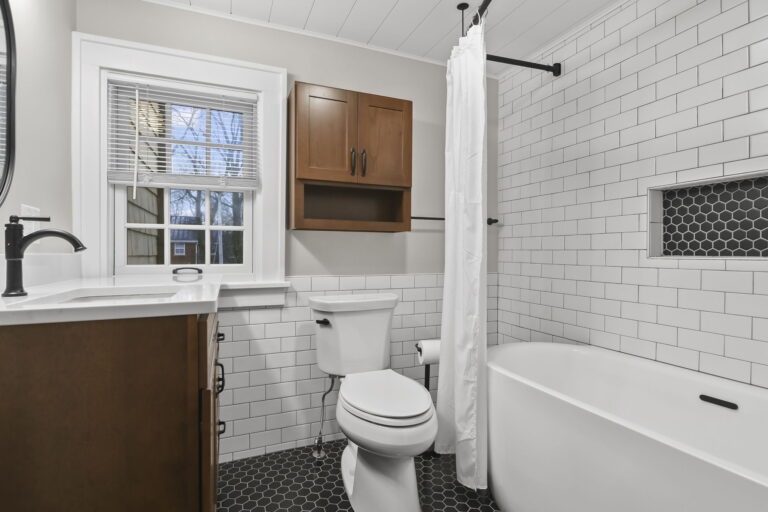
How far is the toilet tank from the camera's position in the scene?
7.00 feet

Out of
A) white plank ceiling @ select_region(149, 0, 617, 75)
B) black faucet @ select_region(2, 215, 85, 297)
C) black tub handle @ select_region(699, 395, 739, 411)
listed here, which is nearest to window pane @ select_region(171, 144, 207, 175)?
white plank ceiling @ select_region(149, 0, 617, 75)

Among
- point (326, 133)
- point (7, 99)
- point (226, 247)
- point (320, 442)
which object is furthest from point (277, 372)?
point (7, 99)

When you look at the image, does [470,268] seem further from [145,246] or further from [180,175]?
[145,246]

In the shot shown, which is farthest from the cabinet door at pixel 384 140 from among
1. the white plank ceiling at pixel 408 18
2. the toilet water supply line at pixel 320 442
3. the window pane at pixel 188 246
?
the toilet water supply line at pixel 320 442

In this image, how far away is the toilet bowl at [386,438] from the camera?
5.11ft

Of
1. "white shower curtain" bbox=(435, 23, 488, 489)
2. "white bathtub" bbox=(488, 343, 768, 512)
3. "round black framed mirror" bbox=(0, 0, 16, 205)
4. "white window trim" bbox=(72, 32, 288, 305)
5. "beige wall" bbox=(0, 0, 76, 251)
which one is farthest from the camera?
"white window trim" bbox=(72, 32, 288, 305)

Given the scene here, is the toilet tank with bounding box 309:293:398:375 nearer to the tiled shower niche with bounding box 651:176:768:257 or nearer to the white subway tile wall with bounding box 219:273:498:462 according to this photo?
the white subway tile wall with bounding box 219:273:498:462

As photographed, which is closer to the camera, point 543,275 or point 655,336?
point 655,336

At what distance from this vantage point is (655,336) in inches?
75.4

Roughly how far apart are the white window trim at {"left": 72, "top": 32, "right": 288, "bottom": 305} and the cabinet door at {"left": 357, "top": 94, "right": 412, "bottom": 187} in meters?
0.48

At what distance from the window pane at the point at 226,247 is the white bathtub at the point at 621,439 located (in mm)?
1577

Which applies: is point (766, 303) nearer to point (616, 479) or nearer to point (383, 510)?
point (616, 479)

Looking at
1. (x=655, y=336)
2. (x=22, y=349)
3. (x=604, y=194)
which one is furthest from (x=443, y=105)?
(x=22, y=349)

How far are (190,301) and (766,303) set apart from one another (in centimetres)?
204
